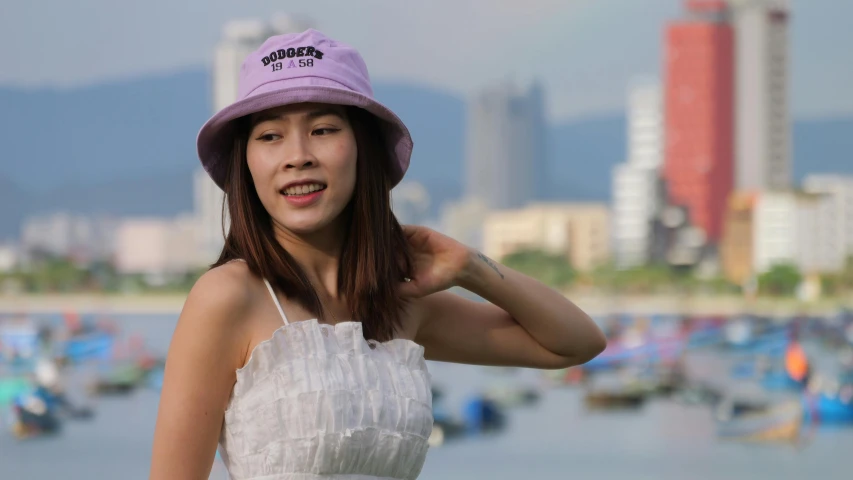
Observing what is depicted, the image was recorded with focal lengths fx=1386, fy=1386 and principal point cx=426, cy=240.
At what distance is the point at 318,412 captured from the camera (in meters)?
0.81

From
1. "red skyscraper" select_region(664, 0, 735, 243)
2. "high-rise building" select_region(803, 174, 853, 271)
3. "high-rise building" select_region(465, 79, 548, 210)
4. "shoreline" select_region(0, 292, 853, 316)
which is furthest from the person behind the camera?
"high-rise building" select_region(465, 79, 548, 210)

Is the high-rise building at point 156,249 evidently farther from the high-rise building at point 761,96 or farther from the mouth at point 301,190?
the mouth at point 301,190

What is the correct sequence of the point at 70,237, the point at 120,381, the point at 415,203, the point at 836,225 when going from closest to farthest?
the point at 120,381
the point at 836,225
the point at 415,203
the point at 70,237

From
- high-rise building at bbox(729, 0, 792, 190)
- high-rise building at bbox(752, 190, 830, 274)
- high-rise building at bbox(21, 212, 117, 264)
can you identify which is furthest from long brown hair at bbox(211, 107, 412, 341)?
high-rise building at bbox(729, 0, 792, 190)

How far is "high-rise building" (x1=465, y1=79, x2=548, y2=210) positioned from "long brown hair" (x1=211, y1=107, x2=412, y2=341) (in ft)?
167

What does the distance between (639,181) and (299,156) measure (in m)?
42.7

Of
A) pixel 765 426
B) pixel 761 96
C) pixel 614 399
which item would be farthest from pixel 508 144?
pixel 765 426

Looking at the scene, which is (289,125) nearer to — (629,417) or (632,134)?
(629,417)

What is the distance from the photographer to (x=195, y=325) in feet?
2.61

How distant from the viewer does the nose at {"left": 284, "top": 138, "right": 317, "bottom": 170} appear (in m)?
0.83

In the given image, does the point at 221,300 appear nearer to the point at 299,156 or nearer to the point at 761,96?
the point at 299,156

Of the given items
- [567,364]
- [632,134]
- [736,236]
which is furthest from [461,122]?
[567,364]

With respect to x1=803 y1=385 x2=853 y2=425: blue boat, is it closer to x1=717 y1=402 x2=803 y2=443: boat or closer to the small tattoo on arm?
x1=717 y1=402 x2=803 y2=443: boat

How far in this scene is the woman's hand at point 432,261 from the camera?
0.93 meters
